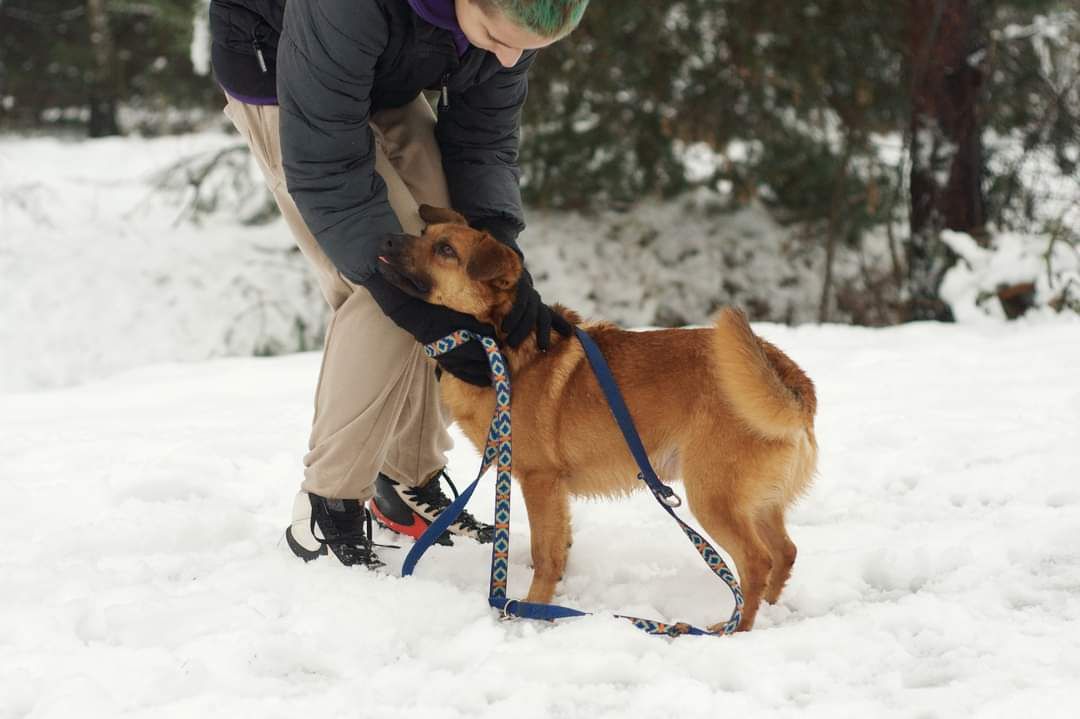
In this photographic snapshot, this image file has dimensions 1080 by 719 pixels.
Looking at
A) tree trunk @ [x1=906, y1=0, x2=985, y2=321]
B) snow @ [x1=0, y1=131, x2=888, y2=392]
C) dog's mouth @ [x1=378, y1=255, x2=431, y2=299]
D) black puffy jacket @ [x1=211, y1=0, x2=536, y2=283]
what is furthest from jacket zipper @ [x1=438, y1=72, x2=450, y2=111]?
snow @ [x1=0, y1=131, x2=888, y2=392]

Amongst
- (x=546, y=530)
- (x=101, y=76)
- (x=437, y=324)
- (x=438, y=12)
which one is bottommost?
(x=101, y=76)

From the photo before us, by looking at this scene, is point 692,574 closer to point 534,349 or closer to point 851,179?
point 534,349

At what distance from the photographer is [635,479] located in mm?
3037

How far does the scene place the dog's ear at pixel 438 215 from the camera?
3.08m

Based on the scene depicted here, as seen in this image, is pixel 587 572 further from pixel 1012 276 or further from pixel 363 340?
pixel 1012 276

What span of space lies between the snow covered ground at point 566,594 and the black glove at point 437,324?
27.0 inches

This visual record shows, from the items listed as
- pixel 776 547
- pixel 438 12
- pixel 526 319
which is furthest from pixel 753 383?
pixel 438 12

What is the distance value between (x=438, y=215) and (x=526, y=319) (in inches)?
18.6

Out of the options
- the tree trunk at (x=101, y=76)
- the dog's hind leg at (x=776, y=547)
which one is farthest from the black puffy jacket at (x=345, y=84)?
the tree trunk at (x=101, y=76)

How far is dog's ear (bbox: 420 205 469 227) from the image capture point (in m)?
3.08

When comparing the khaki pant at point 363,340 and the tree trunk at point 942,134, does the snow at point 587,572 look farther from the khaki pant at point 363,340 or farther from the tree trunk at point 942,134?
the tree trunk at point 942,134

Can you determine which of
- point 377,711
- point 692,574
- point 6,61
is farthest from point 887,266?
point 6,61

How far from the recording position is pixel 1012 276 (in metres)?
6.27

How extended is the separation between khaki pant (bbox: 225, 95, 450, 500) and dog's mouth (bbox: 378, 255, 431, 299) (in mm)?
162
